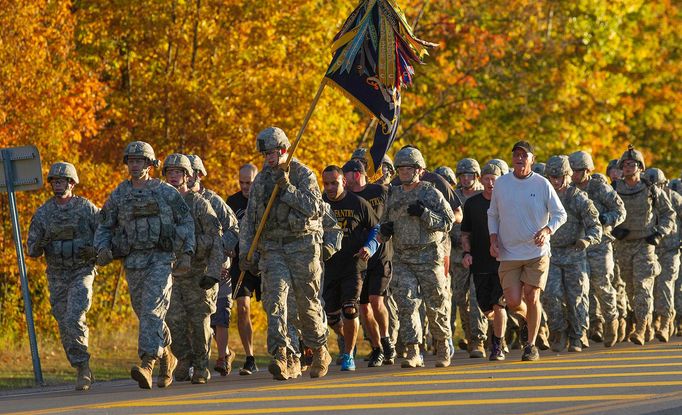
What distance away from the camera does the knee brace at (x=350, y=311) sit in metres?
17.3

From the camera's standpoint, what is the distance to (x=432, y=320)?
16.9 m

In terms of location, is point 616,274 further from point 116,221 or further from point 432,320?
point 116,221

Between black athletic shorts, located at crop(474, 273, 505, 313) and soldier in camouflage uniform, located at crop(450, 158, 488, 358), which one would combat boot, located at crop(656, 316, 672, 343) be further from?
black athletic shorts, located at crop(474, 273, 505, 313)

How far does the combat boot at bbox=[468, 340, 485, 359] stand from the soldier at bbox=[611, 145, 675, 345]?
282 centimetres

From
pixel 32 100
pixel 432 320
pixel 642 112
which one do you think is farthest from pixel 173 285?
pixel 642 112

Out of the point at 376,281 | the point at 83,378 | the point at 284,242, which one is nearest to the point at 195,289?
the point at 284,242

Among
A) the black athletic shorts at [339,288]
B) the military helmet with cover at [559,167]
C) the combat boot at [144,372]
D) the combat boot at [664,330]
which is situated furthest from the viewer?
the combat boot at [664,330]

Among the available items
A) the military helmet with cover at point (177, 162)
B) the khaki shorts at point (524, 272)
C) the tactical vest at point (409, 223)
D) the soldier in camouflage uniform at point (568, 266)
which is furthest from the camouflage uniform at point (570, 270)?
the military helmet with cover at point (177, 162)

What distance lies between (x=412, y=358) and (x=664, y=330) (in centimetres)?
544

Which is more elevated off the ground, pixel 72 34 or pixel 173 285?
pixel 72 34

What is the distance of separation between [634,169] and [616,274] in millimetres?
1418

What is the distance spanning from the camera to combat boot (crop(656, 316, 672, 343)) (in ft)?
67.8

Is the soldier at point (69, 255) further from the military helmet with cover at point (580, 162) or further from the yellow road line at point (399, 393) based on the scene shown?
the military helmet with cover at point (580, 162)

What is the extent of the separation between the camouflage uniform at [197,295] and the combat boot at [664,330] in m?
6.69
